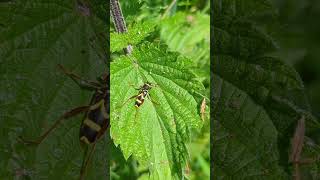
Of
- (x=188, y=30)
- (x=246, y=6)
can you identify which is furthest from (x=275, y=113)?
(x=188, y=30)

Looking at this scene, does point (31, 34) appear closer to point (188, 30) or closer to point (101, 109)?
point (101, 109)

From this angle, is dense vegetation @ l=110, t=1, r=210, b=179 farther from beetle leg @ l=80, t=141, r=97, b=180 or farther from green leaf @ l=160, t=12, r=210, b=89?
green leaf @ l=160, t=12, r=210, b=89

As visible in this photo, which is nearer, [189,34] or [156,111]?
[156,111]

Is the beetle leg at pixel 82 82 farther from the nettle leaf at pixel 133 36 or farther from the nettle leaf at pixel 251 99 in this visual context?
the nettle leaf at pixel 251 99

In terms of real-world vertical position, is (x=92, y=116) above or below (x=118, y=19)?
below

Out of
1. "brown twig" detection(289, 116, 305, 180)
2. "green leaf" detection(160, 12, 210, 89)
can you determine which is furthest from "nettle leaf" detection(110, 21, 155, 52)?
"green leaf" detection(160, 12, 210, 89)

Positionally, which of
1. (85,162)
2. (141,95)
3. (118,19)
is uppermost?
(118,19)

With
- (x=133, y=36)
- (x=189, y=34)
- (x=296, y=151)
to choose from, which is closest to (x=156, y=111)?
(x=133, y=36)

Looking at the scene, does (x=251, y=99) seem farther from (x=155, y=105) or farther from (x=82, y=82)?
(x=82, y=82)
